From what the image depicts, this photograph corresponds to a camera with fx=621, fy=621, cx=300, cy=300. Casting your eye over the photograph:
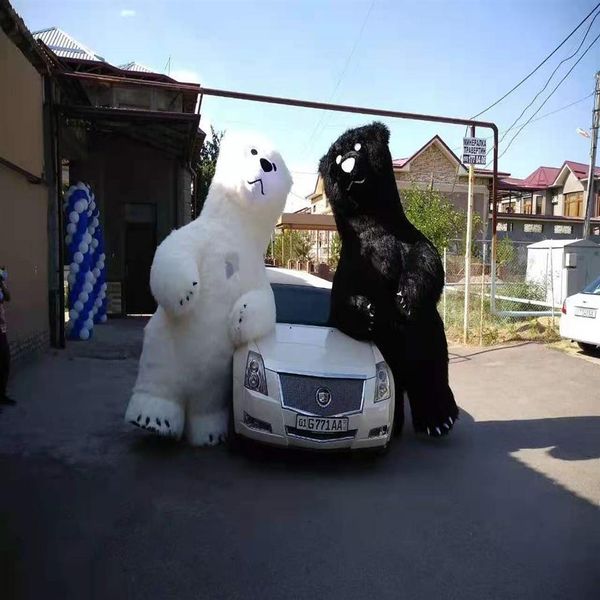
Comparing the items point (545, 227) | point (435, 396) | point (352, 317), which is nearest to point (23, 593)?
point (352, 317)

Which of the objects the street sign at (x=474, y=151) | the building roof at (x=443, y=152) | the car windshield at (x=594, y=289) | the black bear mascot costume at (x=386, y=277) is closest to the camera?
the black bear mascot costume at (x=386, y=277)

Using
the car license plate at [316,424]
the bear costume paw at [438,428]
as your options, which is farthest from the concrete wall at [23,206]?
the bear costume paw at [438,428]

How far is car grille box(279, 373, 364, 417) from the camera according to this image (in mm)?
4711

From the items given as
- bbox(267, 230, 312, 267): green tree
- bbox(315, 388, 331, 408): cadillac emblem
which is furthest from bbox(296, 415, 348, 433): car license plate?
bbox(267, 230, 312, 267): green tree

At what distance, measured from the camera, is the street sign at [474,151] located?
34.5 feet

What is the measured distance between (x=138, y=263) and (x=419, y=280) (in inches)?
427

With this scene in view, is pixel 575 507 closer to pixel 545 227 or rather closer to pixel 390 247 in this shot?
pixel 390 247

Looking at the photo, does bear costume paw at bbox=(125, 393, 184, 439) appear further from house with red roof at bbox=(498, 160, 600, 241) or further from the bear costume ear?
house with red roof at bbox=(498, 160, 600, 241)

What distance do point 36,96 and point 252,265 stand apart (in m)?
5.69

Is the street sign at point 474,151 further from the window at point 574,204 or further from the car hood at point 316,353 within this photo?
the window at point 574,204

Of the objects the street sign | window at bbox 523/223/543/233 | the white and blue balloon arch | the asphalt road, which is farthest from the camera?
window at bbox 523/223/543/233

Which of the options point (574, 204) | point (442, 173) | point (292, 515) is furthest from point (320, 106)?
point (574, 204)

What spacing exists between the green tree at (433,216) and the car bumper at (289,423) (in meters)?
18.8

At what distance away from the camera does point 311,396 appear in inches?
187
